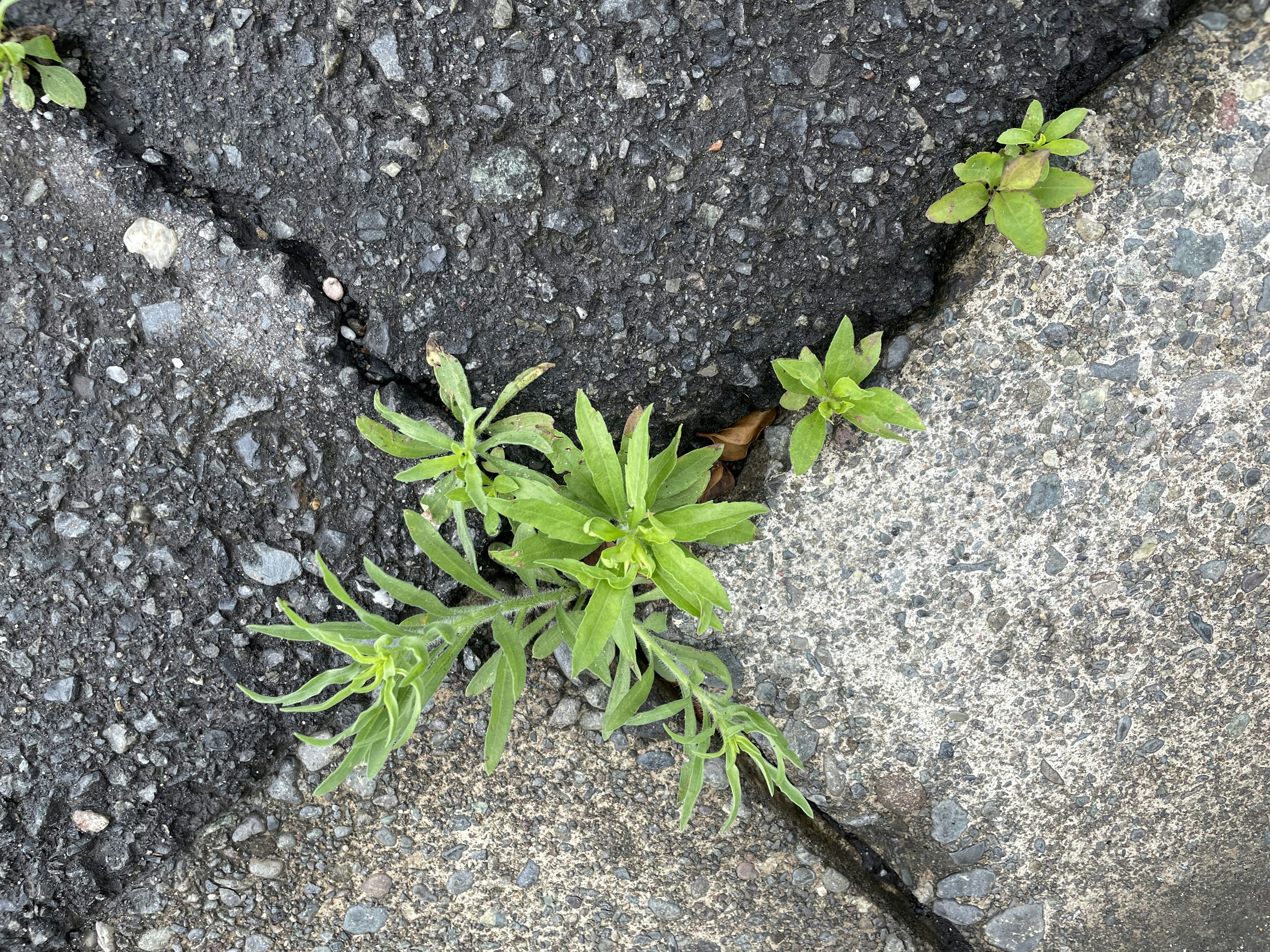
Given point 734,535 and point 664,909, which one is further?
point 664,909

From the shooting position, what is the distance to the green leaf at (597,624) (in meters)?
1.82

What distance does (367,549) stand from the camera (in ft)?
7.64

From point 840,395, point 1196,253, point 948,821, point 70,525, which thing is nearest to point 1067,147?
point 1196,253

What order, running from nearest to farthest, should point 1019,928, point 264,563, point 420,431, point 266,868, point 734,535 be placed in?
point 734,535 < point 420,431 < point 264,563 < point 266,868 < point 1019,928

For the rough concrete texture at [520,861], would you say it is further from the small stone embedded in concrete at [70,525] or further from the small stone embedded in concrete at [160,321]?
the small stone embedded in concrete at [160,321]

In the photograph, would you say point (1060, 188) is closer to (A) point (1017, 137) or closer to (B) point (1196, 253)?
(A) point (1017, 137)

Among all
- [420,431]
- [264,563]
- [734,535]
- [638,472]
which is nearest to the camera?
[638,472]

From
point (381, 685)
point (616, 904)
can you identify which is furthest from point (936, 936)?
point (381, 685)

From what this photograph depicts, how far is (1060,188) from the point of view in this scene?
85.2 inches

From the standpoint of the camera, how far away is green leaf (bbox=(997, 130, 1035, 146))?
211cm

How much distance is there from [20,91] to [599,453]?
5.25 ft

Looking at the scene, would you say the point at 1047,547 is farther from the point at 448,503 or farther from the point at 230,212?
the point at 230,212

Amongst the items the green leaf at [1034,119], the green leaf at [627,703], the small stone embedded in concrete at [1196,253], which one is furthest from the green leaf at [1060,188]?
the green leaf at [627,703]

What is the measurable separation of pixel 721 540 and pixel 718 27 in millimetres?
1186
